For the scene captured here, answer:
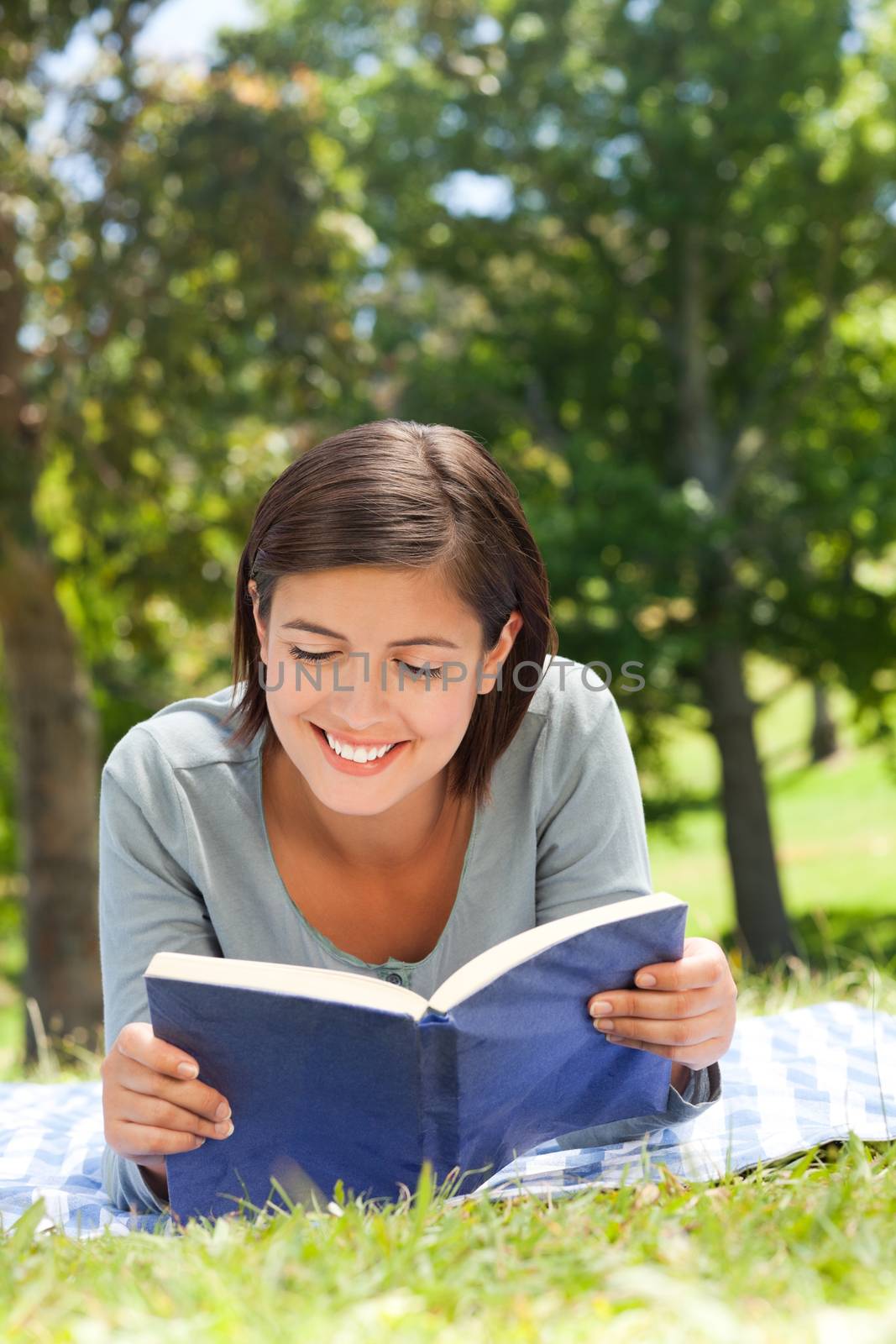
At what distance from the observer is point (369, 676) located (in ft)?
6.17

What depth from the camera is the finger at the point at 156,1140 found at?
169cm

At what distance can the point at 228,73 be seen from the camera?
22.6ft

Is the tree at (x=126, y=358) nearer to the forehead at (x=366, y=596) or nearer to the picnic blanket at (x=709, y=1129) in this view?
the picnic blanket at (x=709, y=1129)

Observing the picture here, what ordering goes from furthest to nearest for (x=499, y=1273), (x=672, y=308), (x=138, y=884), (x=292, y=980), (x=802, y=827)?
(x=802, y=827), (x=672, y=308), (x=138, y=884), (x=292, y=980), (x=499, y=1273)

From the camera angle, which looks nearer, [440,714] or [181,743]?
[440,714]

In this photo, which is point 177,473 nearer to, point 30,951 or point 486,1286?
point 30,951

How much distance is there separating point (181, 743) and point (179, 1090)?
2.21 feet

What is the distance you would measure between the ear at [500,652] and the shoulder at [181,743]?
0.43 m

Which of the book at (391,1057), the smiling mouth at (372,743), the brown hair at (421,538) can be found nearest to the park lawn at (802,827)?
the brown hair at (421,538)

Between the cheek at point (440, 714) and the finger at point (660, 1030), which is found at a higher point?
the cheek at point (440, 714)

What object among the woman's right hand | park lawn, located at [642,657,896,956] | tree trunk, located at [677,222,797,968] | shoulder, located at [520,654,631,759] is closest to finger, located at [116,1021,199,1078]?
the woman's right hand

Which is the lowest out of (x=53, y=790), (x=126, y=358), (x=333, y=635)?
(x=53, y=790)

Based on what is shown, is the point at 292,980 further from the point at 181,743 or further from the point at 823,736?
the point at 823,736

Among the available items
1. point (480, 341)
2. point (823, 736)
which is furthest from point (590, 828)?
point (823, 736)
